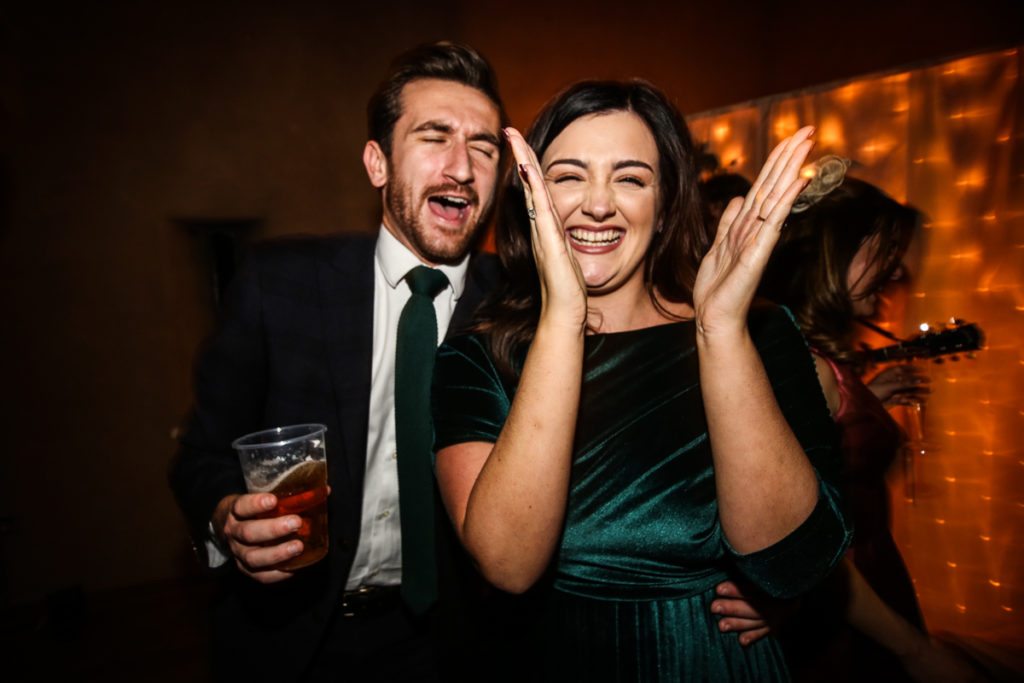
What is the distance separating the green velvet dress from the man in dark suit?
0.43 metres

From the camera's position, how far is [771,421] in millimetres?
1137

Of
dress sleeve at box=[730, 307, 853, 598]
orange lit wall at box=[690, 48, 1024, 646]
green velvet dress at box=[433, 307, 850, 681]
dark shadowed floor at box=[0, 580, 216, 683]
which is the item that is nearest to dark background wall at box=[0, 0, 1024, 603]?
dark shadowed floor at box=[0, 580, 216, 683]

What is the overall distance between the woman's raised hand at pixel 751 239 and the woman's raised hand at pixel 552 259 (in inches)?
11.6

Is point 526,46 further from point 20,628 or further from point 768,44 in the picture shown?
point 20,628

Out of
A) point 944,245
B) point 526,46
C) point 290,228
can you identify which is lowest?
point 944,245


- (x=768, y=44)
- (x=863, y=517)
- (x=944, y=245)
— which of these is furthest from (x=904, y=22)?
(x=863, y=517)

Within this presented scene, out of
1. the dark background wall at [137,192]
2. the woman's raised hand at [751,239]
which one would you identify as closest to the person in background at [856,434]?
the woman's raised hand at [751,239]

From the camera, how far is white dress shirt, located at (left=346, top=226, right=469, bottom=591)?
174 cm

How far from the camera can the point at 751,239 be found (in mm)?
1156

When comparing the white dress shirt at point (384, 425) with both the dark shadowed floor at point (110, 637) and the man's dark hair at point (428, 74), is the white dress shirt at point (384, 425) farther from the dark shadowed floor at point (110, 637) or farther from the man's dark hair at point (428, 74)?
the dark shadowed floor at point (110, 637)

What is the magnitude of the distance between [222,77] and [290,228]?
1.19 m

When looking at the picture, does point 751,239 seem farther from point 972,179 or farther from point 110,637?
point 110,637

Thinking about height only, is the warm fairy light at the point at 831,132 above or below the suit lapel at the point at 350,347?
above

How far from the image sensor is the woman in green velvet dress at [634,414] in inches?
44.5
